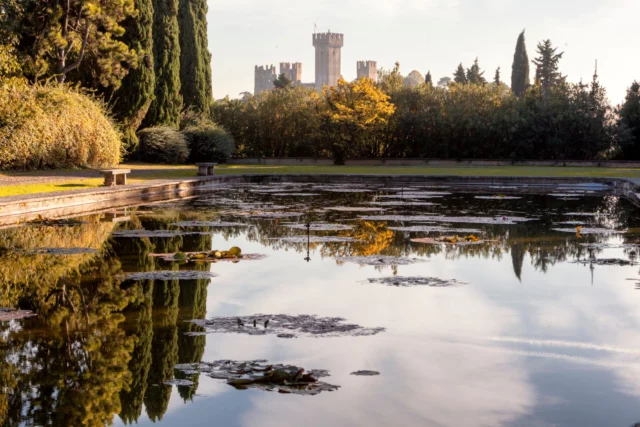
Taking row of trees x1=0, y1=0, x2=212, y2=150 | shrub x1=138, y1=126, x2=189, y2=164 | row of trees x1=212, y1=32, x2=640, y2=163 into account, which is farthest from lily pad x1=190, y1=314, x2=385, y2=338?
row of trees x1=212, y1=32, x2=640, y2=163

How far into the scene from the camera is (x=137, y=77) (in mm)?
37125

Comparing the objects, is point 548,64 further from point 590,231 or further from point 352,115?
point 590,231

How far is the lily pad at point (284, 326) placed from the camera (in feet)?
20.8

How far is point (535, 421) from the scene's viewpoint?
4398 mm

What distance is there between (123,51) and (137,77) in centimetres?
223

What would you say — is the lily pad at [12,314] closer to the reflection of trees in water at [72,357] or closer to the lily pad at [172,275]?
the reflection of trees in water at [72,357]

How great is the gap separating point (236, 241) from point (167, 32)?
29135mm

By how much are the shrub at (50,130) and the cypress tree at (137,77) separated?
24.0 feet

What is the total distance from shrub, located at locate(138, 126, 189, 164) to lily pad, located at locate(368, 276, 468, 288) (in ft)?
101

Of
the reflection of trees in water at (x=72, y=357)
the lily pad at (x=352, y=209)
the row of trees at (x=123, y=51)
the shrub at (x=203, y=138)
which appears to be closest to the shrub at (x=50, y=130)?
the row of trees at (x=123, y=51)

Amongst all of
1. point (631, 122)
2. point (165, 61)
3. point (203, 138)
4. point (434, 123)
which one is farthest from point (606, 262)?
point (631, 122)

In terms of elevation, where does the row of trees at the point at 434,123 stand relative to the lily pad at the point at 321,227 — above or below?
above

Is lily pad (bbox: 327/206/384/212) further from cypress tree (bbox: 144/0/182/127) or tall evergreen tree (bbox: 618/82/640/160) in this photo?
tall evergreen tree (bbox: 618/82/640/160)

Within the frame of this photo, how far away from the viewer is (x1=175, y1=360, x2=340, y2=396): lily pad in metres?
4.96
